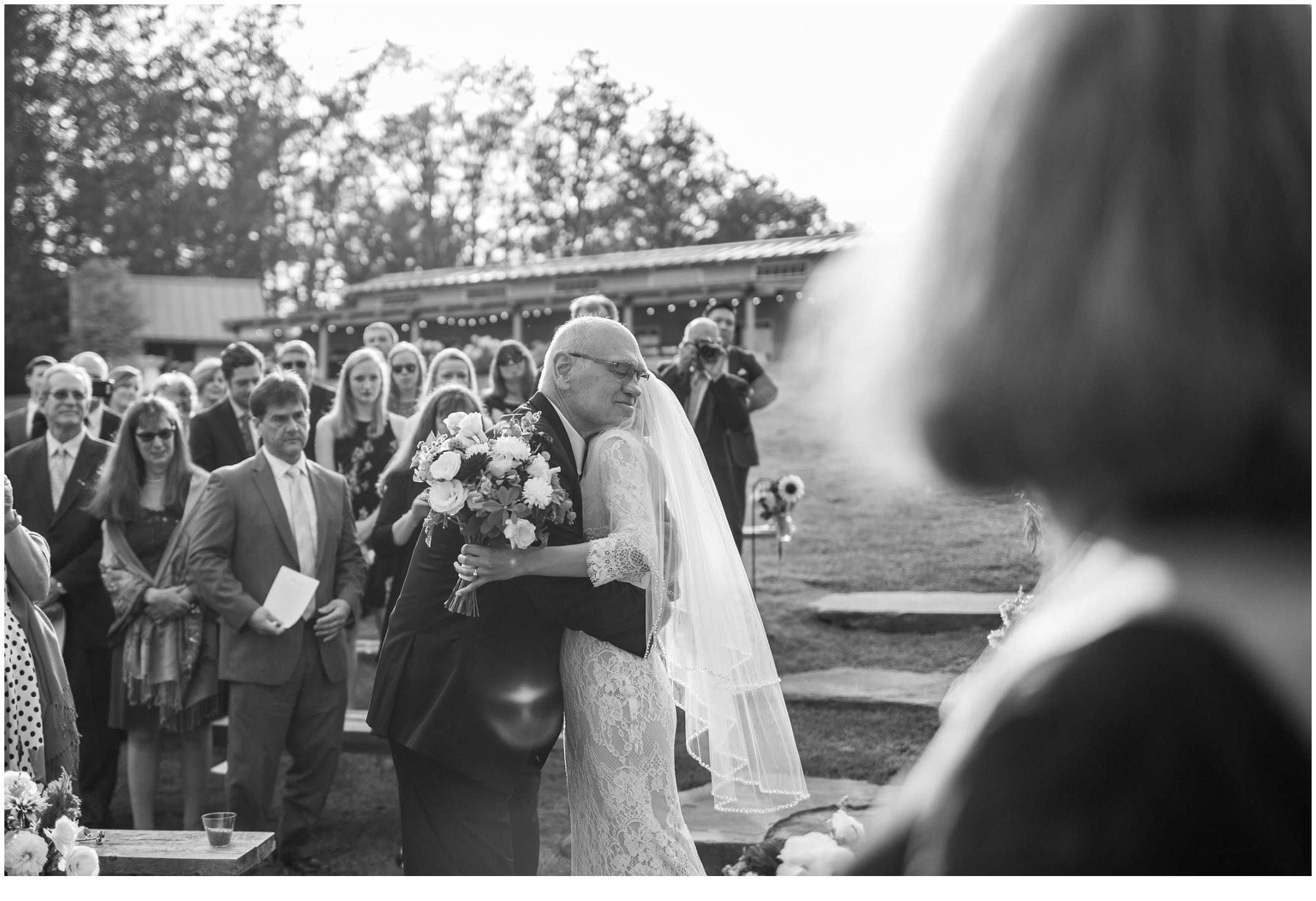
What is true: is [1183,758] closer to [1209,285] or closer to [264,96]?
[1209,285]

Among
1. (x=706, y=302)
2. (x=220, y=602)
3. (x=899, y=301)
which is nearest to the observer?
(x=899, y=301)

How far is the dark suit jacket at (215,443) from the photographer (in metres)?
6.72

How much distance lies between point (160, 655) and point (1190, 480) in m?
5.57

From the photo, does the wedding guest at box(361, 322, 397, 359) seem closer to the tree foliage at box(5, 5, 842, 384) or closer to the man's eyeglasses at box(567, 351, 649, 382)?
the man's eyeglasses at box(567, 351, 649, 382)

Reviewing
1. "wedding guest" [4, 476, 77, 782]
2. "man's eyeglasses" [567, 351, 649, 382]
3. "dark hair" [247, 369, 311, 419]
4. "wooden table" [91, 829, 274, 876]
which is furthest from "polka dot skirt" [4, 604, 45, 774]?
"man's eyeglasses" [567, 351, 649, 382]

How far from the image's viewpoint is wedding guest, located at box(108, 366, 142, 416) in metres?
8.93

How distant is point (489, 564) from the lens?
11.8ft

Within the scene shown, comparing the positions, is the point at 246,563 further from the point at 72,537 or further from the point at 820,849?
the point at 820,849

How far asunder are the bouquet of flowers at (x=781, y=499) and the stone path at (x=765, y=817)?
3.83 m

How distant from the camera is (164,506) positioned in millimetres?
5836

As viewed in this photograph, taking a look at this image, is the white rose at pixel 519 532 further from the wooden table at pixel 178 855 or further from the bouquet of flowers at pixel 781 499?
the bouquet of flowers at pixel 781 499

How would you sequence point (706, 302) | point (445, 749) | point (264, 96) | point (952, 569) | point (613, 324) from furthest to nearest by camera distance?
point (264, 96)
point (706, 302)
point (952, 569)
point (613, 324)
point (445, 749)

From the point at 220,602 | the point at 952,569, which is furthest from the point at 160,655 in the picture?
the point at 952,569

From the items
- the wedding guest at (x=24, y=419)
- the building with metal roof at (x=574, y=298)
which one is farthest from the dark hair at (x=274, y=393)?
the building with metal roof at (x=574, y=298)
